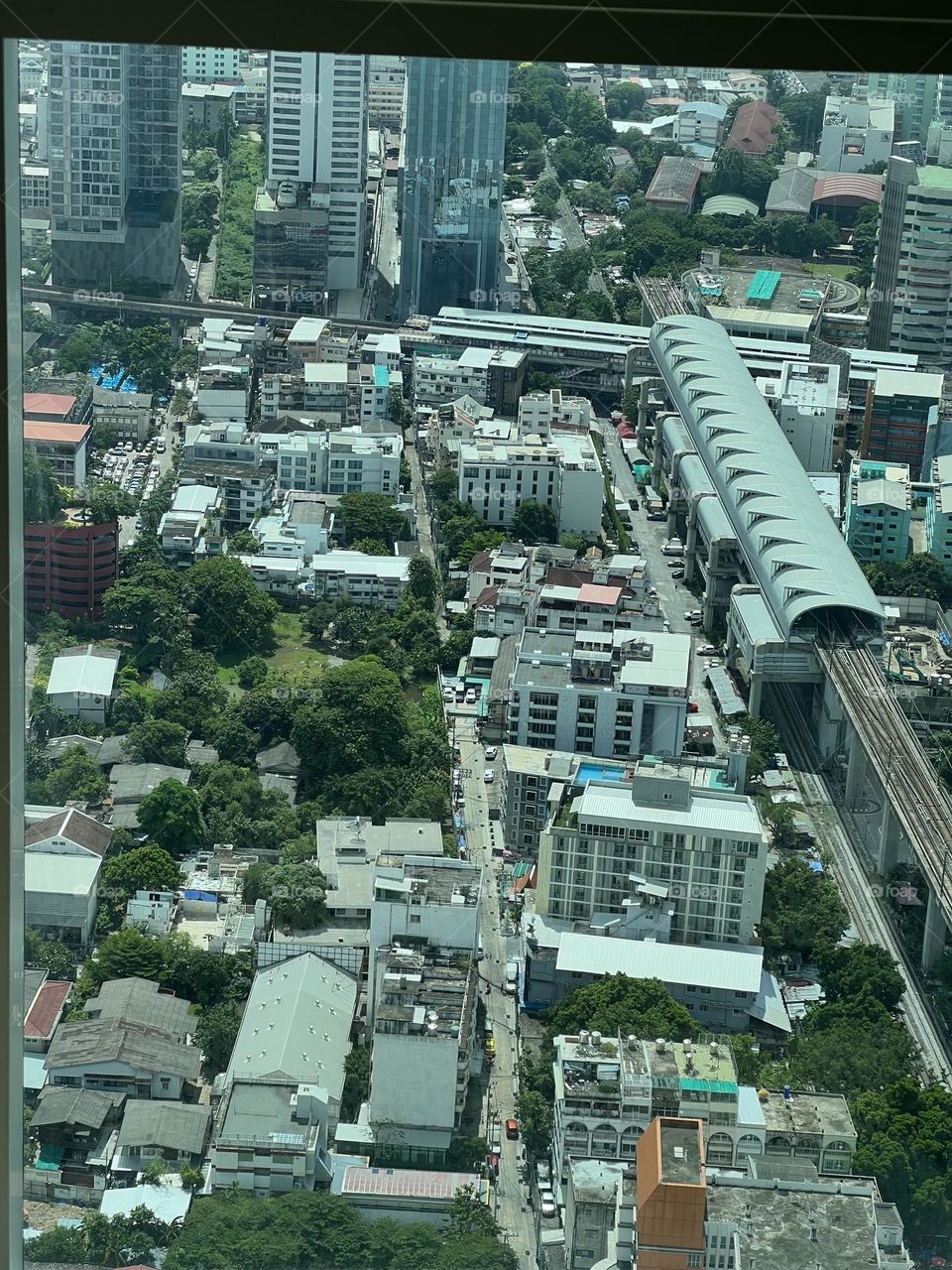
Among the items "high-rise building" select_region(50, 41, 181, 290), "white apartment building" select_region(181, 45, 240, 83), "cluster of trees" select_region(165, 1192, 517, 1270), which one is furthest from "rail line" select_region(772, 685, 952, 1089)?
"white apartment building" select_region(181, 45, 240, 83)

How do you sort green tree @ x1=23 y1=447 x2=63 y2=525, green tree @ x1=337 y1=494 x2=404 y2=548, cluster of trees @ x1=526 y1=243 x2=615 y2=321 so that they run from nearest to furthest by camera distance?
green tree @ x1=23 y1=447 x2=63 y2=525 < green tree @ x1=337 y1=494 x2=404 y2=548 < cluster of trees @ x1=526 y1=243 x2=615 y2=321

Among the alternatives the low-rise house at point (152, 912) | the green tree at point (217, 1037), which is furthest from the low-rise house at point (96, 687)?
the green tree at point (217, 1037)

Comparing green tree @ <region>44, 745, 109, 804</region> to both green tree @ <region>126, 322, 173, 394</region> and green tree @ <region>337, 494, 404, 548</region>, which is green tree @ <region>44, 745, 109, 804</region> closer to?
green tree @ <region>126, 322, 173, 394</region>

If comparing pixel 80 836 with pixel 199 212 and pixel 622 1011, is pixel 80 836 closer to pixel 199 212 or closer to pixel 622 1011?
pixel 622 1011

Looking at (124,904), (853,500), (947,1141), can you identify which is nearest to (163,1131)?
(124,904)

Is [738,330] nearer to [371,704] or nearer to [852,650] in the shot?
[852,650]

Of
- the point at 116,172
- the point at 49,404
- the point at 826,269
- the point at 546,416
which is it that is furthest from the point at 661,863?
the point at 826,269
